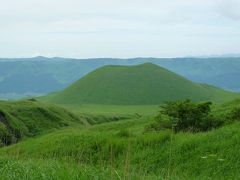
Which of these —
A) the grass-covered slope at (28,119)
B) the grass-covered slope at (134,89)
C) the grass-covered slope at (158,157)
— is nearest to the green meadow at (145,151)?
the grass-covered slope at (158,157)

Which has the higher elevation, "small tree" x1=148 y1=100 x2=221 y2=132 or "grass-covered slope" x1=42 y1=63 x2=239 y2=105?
"small tree" x1=148 y1=100 x2=221 y2=132

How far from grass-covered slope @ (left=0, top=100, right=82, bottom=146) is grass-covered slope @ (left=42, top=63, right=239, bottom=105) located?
230ft

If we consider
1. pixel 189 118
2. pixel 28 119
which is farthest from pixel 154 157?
pixel 28 119

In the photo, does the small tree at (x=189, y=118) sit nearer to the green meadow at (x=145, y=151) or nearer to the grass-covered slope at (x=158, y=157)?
the green meadow at (x=145, y=151)

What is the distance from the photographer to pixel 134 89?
148125mm

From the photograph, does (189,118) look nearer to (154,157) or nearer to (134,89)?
(154,157)

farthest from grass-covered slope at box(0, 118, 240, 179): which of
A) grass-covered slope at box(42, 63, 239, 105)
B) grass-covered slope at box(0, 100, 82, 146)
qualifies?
grass-covered slope at box(42, 63, 239, 105)

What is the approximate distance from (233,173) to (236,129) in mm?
3775

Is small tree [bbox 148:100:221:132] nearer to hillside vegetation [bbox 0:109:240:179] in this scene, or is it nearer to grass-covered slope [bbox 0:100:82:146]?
hillside vegetation [bbox 0:109:240:179]

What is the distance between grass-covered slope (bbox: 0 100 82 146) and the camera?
152ft

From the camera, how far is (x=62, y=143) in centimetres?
1780

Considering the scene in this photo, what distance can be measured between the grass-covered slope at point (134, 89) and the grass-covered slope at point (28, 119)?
7025 cm

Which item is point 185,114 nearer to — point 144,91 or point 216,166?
point 216,166

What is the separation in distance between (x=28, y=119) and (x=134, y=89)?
94.5m
